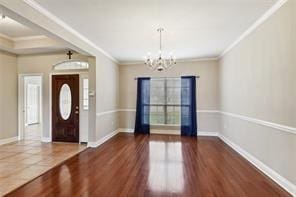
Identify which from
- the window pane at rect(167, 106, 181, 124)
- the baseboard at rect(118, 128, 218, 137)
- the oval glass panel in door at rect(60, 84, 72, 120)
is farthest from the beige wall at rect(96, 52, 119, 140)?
the window pane at rect(167, 106, 181, 124)

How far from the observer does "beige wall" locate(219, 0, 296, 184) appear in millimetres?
2848

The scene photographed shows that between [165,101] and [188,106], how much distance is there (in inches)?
34.8

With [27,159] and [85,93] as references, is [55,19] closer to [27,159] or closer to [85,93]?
[85,93]

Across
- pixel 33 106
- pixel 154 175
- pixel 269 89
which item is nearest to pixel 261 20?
pixel 269 89

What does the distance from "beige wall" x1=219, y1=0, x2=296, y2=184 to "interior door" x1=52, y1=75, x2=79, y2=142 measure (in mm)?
4559

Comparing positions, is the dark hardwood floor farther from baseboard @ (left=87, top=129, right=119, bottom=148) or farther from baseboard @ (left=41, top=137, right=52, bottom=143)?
baseboard @ (left=41, top=137, right=52, bottom=143)

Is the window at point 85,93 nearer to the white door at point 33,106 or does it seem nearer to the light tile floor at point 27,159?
the light tile floor at point 27,159

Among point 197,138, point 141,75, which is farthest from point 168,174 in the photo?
point 141,75

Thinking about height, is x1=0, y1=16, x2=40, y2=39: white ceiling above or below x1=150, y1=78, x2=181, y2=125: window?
above

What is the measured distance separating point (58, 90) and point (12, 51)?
1.68 m

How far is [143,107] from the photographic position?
25.3 feet

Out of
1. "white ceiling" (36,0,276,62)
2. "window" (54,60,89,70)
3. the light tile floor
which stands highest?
"white ceiling" (36,0,276,62)

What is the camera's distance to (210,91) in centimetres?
727

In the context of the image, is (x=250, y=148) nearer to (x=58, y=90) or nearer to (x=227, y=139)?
(x=227, y=139)
